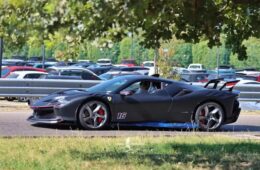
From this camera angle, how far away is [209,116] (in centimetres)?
1332

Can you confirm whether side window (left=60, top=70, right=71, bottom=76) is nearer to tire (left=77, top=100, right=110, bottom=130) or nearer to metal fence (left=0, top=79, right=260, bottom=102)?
metal fence (left=0, top=79, right=260, bottom=102)

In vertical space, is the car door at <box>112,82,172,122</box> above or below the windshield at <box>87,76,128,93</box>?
below

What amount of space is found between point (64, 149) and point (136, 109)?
429 centimetres

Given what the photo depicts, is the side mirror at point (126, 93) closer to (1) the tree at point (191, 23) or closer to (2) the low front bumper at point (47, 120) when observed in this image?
(2) the low front bumper at point (47, 120)

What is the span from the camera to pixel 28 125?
13031 mm

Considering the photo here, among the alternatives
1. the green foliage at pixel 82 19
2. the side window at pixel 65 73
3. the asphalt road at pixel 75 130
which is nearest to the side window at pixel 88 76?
the side window at pixel 65 73

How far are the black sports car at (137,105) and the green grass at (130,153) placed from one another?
6.66 ft

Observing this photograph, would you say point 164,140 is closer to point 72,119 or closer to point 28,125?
point 72,119

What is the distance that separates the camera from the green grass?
7.38m

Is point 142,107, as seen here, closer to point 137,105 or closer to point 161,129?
point 137,105

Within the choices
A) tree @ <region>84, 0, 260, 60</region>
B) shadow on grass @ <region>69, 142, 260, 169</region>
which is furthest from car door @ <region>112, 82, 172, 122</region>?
tree @ <region>84, 0, 260, 60</region>

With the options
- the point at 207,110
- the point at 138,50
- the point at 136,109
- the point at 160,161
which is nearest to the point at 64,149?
the point at 160,161

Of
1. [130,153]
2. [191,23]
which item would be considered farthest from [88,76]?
[191,23]

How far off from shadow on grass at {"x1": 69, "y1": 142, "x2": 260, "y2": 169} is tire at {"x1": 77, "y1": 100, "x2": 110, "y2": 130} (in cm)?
315
